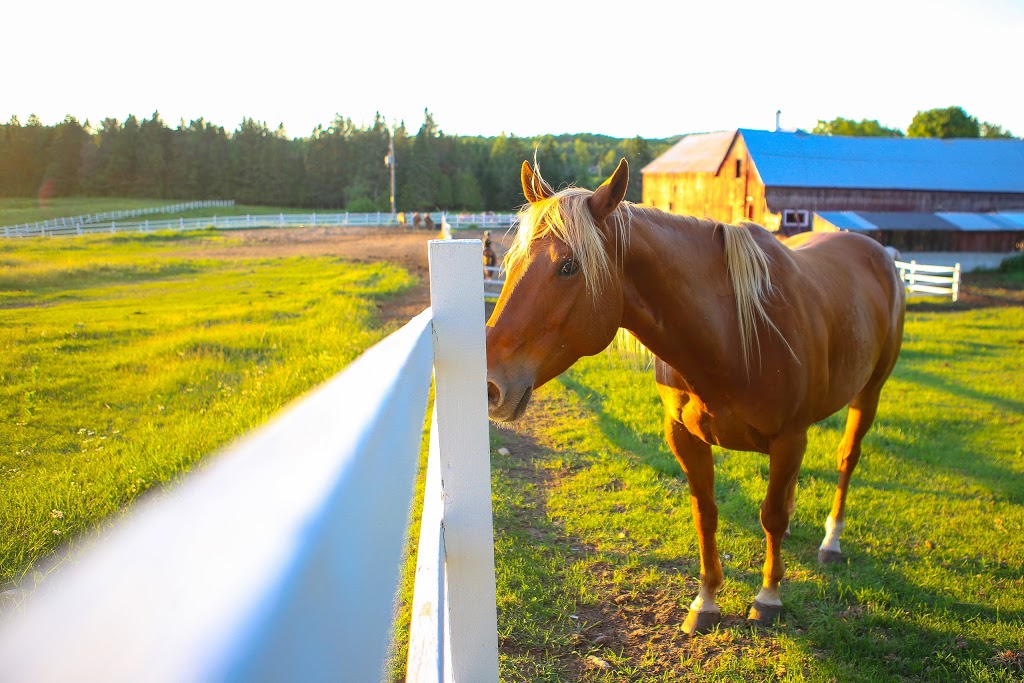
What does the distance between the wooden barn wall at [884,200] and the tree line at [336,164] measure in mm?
16098

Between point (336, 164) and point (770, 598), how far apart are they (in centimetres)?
7121

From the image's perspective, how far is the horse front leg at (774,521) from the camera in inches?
128

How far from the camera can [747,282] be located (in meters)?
2.80

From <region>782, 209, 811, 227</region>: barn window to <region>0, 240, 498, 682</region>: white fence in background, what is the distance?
1244 inches

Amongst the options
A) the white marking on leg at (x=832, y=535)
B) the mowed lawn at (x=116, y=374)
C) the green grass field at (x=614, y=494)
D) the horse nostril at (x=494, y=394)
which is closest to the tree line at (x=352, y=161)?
the mowed lawn at (x=116, y=374)

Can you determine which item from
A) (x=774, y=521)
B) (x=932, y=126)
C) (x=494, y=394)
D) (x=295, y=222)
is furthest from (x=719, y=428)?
(x=932, y=126)

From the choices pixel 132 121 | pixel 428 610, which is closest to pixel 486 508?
pixel 428 610

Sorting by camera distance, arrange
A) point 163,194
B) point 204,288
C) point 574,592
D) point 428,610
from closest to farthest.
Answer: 1. point 428,610
2. point 574,592
3. point 204,288
4. point 163,194

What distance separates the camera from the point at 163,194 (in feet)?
180

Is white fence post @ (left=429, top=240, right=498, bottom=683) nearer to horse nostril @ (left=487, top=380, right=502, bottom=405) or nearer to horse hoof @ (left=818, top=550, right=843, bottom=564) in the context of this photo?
horse nostril @ (left=487, top=380, right=502, bottom=405)

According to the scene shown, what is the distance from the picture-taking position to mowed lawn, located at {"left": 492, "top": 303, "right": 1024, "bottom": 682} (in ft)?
10.5

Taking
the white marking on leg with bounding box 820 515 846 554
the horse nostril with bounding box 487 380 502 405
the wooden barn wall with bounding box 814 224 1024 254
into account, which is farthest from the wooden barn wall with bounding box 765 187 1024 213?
the horse nostril with bounding box 487 380 502 405

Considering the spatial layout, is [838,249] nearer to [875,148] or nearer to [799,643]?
[799,643]

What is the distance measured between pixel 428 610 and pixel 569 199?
1469mm
